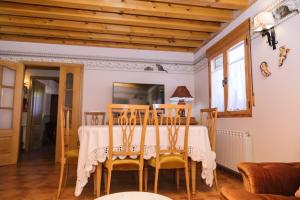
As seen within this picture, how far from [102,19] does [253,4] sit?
7.36 ft

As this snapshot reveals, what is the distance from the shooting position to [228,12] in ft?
10.3

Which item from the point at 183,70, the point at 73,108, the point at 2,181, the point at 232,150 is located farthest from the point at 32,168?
the point at 183,70

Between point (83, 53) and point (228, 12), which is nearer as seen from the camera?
point (228, 12)

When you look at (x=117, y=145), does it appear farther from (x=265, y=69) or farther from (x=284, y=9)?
(x=284, y=9)

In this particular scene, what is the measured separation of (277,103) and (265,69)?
1.49 feet

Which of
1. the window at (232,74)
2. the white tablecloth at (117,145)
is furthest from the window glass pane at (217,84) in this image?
the white tablecloth at (117,145)

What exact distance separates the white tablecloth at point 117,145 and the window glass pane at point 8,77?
113 inches

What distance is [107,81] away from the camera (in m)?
4.52

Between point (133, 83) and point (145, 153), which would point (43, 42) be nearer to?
point (133, 83)

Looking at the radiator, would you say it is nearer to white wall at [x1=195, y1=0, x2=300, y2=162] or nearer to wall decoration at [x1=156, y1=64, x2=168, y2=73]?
white wall at [x1=195, y1=0, x2=300, y2=162]

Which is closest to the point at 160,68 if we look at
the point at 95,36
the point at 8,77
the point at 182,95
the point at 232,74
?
the point at 182,95

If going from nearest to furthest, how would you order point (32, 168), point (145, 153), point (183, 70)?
point (145, 153) → point (32, 168) → point (183, 70)

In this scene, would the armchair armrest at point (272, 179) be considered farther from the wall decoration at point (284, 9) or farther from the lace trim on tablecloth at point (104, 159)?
the wall decoration at point (284, 9)

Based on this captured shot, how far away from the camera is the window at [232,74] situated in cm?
288
